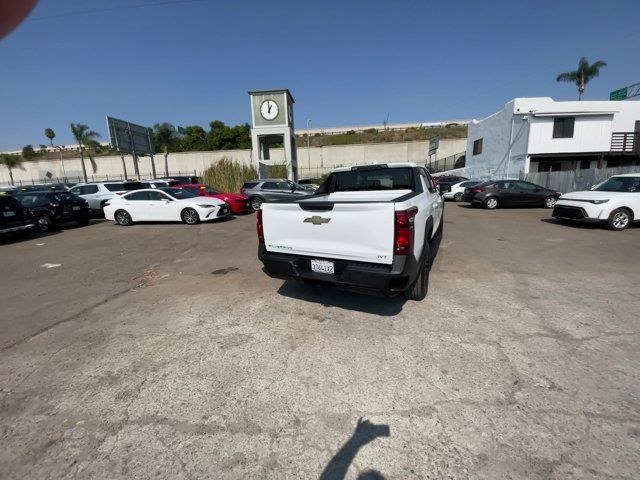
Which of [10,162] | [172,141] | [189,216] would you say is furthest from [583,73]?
[10,162]

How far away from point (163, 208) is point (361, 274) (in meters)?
10.9

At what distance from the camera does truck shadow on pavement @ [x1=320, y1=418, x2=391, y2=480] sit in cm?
185

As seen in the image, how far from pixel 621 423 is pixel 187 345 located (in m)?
3.73

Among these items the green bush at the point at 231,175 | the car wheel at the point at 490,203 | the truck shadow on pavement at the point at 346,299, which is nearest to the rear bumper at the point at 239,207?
the truck shadow on pavement at the point at 346,299

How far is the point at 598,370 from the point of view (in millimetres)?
2725

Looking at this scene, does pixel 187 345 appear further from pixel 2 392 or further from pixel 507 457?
pixel 507 457

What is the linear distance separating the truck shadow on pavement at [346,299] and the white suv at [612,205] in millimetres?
8165

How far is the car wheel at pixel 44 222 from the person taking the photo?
38.3 ft

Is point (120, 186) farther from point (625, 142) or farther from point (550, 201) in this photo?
point (625, 142)

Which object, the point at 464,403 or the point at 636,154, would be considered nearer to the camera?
the point at 464,403

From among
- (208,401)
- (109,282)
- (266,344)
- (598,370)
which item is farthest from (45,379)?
(598,370)

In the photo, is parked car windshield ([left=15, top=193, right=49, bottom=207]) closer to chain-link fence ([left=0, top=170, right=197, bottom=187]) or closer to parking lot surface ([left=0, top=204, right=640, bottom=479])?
parking lot surface ([left=0, top=204, right=640, bottom=479])

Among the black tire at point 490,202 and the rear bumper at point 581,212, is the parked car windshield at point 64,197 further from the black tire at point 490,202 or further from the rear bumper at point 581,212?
the black tire at point 490,202

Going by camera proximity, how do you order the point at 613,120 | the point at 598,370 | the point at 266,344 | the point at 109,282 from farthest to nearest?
the point at 613,120 → the point at 109,282 → the point at 266,344 → the point at 598,370
